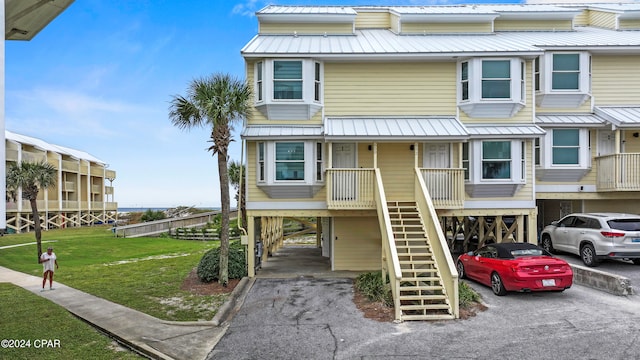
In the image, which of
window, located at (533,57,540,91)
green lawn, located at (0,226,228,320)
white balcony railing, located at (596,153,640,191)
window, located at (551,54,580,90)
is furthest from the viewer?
window, located at (533,57,540,91)

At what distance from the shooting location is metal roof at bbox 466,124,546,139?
14516mm

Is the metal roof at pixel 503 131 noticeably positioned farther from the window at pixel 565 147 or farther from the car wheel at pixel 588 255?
the car wheel at pixel 588 255

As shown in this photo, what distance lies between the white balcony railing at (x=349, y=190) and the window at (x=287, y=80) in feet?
11.2

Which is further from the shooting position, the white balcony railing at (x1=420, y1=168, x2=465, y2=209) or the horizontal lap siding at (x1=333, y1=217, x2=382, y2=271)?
the horizontal lap siding at (x1=333, y1=217, x2=382, y2=271)

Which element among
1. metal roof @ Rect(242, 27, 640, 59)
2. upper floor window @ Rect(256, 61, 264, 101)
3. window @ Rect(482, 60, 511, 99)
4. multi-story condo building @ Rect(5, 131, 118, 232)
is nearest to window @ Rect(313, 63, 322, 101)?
metal roof @ Rect(242, 27, 640, 59)

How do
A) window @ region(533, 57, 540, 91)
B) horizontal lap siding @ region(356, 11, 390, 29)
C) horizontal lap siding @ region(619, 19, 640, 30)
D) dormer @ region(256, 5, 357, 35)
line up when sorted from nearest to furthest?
window @ region(533, 57, 540, 91), dormer @ region(256, 5, 357, 35), horizontal lap siding @ region(619, 19, 640, 30), horizontal lap siding @ region(356, 11, 390, 29)

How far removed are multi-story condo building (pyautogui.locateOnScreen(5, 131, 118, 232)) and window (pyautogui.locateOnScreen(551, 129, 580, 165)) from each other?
42.3m

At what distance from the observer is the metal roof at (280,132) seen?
46.6 feet

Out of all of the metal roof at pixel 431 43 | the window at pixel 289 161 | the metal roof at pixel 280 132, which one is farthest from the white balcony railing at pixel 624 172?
the window at pixel 289 161

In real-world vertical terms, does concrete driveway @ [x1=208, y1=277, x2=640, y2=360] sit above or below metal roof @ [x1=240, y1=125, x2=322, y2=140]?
below

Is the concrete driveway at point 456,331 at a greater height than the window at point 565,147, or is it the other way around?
the window at point 565,147

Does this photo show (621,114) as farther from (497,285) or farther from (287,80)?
(287,80)

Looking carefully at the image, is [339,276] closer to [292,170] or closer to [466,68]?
[292,170]

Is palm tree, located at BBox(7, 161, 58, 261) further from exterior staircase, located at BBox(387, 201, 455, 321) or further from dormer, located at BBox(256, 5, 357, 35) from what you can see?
exterior staircase, located at BBox(387, 201, 455, 321)
